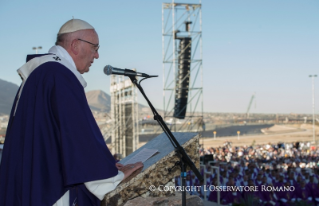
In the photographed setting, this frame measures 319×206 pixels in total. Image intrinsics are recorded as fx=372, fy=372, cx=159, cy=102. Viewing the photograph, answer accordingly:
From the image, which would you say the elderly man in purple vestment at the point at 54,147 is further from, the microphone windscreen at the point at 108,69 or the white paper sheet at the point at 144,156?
the microphone windscreen at the point at 108,69

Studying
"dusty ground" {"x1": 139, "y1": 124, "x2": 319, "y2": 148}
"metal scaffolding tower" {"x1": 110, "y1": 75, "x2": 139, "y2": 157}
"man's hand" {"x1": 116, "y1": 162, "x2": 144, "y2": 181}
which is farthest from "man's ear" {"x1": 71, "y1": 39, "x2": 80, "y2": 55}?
"dusty ground" {"x1": 139, "y1": 124, "x2": 319, "y2": 148}

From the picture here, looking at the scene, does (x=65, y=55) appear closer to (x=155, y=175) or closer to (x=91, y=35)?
(x=91, y=35)

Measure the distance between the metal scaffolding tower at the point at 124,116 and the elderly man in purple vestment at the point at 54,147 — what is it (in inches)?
577

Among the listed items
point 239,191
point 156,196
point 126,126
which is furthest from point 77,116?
point 126,126

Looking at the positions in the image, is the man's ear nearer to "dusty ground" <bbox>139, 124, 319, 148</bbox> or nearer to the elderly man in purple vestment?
the elderly man in purple vestment

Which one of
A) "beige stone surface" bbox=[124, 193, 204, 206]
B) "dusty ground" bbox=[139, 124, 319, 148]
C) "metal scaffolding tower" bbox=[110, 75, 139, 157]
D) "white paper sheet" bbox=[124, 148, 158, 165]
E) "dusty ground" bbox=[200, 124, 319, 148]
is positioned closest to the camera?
"beige stone surface" bbox=[124, 193, 204, 206]

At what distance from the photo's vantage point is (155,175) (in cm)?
211

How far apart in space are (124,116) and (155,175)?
16282 millimetres

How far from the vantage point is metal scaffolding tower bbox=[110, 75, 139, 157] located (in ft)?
55.9

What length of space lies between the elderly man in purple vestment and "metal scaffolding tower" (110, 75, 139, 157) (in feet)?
48.1

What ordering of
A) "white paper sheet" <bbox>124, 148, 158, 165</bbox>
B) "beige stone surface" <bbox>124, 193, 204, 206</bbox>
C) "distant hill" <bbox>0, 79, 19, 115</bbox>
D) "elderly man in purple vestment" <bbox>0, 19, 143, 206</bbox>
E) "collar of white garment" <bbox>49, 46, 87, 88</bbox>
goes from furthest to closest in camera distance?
"distant hill" <bbox>0, 79, 19, 115</bbox> < "white paper sheet" <bbox>124, 148, 158, 165</bbox> < "beige stone surface" <bbox>124, 193, 204, 206</bbox> < "collar of white garment" <bbox>49, 46, 87, 88</bbox> < "elderly man in purple vestment" <bbox>0, 19, 143, 206</bbox>

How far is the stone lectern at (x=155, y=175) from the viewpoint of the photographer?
201 centimetres

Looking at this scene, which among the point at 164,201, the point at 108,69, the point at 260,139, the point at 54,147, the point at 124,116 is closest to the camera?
the point at 54,147

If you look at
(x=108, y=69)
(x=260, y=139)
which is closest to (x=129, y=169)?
(x=108, y=69)
